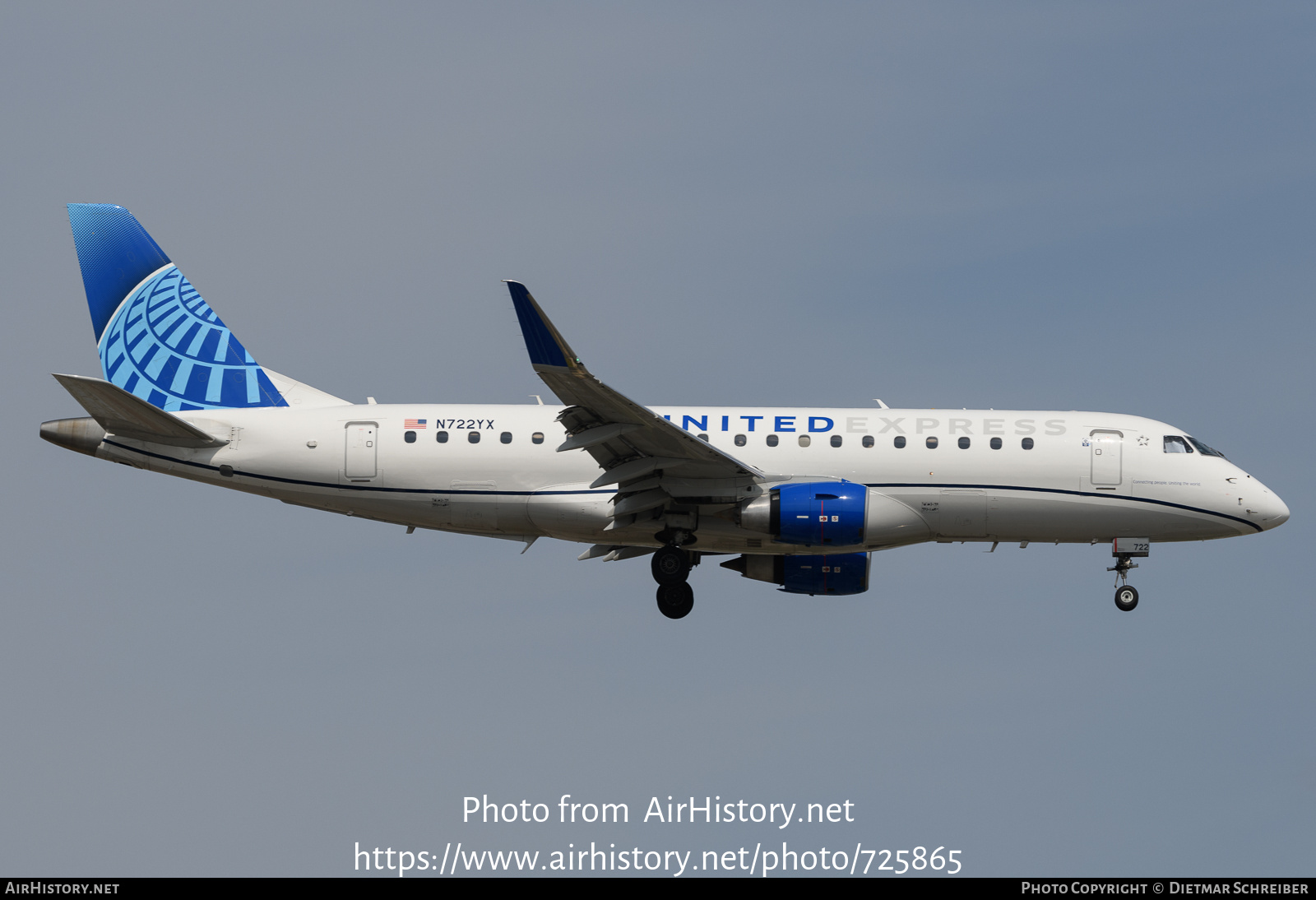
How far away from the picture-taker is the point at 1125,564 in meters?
34.1

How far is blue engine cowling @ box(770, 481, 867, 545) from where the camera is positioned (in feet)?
103

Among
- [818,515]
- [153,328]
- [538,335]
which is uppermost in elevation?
[153,328]

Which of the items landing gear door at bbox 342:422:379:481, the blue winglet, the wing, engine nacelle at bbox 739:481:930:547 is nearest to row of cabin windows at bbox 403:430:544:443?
landing gear door at bbox 342:422:379:481

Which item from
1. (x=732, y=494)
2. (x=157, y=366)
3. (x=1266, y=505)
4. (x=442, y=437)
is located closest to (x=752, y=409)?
(x=732, y=494)

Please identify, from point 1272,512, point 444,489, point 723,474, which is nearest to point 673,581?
point 723,474

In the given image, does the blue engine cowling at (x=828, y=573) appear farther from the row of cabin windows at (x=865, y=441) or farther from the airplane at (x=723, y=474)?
the row of cabin windows at (x=865, y=441)

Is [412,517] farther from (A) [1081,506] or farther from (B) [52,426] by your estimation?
(A) [1081,506]

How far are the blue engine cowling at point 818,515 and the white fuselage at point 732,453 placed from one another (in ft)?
2.58

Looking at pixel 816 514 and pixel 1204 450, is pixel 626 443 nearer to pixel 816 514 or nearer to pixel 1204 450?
pixel 816 514

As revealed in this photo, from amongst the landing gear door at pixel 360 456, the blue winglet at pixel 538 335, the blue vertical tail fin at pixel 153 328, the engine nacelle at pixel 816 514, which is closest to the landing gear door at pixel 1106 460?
the engine nacelle at pixel 816 514

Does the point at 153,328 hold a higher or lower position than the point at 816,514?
higher

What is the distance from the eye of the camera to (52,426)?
32750mm

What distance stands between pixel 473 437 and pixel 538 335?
6.09 meters

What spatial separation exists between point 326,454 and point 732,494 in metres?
8.96
